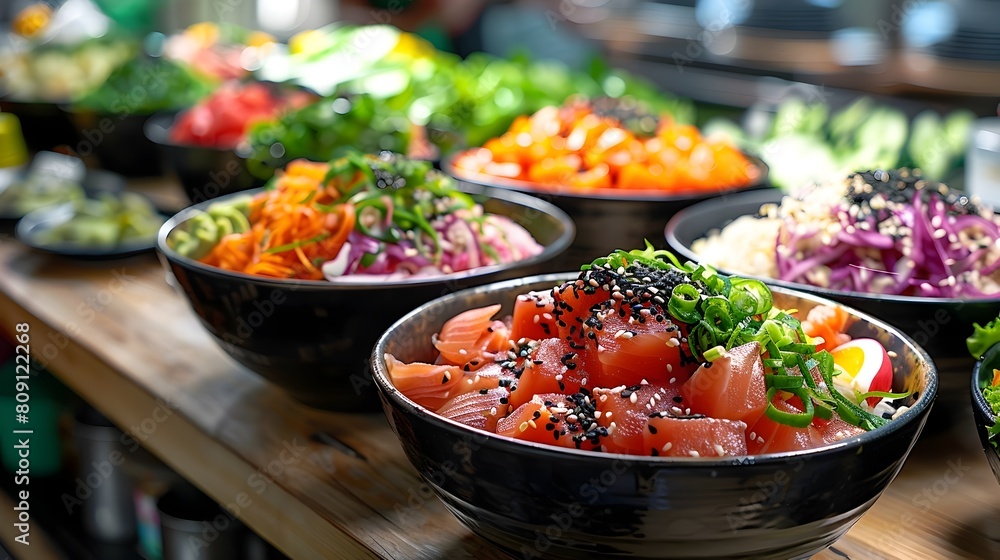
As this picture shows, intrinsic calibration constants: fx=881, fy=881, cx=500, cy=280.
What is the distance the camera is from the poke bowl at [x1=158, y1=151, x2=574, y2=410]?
1.50m

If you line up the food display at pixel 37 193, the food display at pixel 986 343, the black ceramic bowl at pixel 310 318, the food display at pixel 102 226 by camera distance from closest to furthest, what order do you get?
the food display at pixel 986 343 → the black ceramic bowl at pixel 310 318 → the food display at pixel 102 226 → the food display at pixel 37 193

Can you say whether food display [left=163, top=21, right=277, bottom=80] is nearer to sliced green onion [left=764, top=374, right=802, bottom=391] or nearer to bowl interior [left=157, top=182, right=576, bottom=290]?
bowl interior [left=157, top=182, right=576, bottom=290]

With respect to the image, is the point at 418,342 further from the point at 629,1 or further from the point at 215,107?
the point at 629,1

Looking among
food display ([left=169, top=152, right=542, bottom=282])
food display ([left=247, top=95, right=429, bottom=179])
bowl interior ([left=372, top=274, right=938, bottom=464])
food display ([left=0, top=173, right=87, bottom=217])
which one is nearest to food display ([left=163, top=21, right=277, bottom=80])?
food display ([left=0, top=173, right=87, bottom=217])

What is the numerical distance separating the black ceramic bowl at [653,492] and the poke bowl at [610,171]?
1.03 metres

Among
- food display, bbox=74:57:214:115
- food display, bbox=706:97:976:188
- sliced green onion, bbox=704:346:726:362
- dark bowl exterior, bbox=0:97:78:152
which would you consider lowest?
dark bowl exterior, bbox=0:97:78:152

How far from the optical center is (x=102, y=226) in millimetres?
2625

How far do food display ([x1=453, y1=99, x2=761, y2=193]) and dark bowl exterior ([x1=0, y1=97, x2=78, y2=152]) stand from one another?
1.93 metres

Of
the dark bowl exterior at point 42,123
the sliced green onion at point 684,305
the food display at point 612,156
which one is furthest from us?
the dark bowl exterior at point 42,123

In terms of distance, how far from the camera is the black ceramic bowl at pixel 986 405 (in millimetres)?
1155

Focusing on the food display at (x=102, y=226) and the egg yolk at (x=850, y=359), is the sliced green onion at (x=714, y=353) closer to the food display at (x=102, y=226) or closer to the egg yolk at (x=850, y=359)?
the egg yolk at (x=850, y=359)

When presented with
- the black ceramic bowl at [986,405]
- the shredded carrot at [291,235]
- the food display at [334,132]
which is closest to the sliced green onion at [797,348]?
the black ceramic bowl at [986,405]

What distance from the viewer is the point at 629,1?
17.7 ft

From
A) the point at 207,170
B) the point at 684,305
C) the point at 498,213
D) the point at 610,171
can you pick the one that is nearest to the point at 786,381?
the point at 684,305
